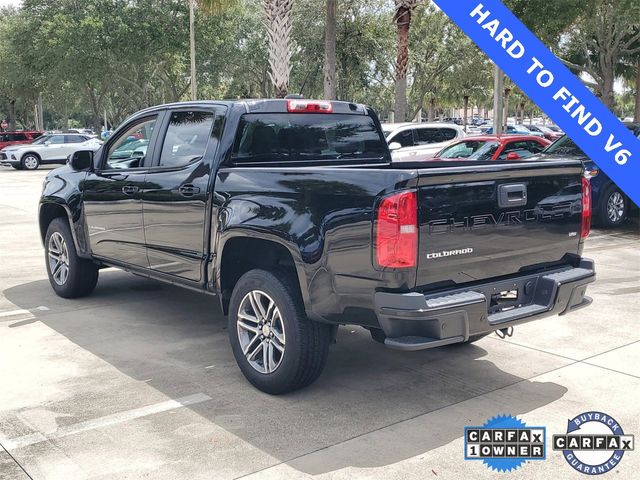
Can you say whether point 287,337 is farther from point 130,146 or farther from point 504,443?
point 130,146

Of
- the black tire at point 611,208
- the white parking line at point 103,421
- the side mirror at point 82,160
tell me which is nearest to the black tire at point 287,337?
the white parking line at point 103,421

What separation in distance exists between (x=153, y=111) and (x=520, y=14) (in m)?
13.5

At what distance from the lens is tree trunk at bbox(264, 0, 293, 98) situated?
19047 millimetres

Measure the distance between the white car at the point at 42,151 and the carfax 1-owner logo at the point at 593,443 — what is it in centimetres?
2980

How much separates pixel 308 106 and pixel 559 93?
1.86m

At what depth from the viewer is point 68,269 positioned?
7328mm

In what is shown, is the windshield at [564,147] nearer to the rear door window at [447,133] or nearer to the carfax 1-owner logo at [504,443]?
the rear door window at [447,133]

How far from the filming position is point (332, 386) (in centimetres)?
498

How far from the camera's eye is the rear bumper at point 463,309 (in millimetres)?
3984

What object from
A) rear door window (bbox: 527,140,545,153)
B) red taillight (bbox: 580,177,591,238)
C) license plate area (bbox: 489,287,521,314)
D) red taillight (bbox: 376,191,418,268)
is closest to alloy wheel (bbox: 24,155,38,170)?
rear door window (bbox: 527,140,545,153)

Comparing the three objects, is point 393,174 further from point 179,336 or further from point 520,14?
point 520,14

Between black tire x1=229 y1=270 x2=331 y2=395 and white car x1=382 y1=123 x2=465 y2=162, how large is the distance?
13.0 m

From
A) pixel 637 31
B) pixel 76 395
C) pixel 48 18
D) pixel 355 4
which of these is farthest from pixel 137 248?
pixel 48 18

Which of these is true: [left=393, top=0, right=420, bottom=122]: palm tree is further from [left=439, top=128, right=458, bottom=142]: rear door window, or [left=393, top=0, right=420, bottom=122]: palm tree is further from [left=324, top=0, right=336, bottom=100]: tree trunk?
[left=439, top=128, right=458, bottom=142]: rear door window
